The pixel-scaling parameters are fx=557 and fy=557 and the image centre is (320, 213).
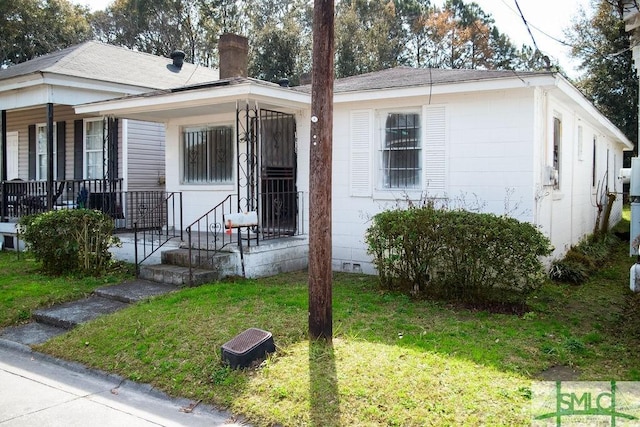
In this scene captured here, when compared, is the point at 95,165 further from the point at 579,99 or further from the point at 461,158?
the point at 579,99

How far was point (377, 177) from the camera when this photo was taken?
9641 millimetres

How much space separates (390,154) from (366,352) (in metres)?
4.96

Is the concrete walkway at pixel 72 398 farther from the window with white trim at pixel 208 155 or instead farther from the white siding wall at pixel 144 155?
the white siding wall at pixel 144 155

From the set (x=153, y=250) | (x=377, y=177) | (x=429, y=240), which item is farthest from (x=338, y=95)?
(x=153, y=250)

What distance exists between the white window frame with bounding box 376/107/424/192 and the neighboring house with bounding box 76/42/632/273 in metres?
0.02

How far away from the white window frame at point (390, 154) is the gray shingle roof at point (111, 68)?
6.88 meters

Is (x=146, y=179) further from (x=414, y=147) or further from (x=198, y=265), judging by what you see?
(x=414, y=147)

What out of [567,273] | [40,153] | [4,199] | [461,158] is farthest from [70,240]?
[567,273]

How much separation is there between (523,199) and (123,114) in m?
7.80

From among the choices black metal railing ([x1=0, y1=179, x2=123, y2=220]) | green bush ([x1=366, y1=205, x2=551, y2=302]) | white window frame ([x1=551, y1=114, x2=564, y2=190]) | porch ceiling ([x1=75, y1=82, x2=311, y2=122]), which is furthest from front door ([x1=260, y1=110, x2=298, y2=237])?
white window frame ([x1=551, y1=114, x2=564, y2=190])

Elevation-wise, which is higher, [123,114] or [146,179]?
[123,114]
